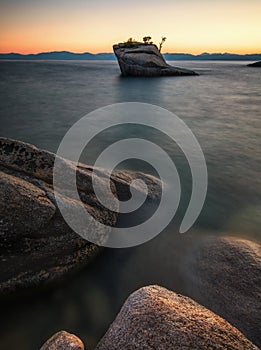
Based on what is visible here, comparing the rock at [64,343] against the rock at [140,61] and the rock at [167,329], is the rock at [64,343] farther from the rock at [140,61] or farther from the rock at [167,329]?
the rock at [140,61]

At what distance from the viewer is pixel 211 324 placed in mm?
2564

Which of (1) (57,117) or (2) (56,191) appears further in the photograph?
(1) (57,117)

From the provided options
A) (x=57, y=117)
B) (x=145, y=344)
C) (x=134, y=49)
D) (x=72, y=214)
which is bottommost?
(x=145, y=344)

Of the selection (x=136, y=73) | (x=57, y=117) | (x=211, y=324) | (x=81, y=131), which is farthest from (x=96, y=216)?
(x=136, y=73)

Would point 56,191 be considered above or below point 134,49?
below

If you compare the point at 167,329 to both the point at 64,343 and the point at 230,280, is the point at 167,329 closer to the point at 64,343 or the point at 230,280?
the point at 64,343

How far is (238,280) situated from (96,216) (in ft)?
9.39

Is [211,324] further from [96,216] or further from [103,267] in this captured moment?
[96,216]

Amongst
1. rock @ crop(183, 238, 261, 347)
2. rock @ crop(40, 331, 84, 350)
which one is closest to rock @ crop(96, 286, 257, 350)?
rock @ crop(40, 331, 84, 350)

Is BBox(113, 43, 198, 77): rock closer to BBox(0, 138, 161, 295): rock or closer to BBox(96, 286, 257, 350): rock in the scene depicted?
BBox(0, 138, 161, 295): rock

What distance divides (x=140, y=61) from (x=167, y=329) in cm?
4602

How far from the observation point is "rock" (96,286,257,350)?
2.36 meters

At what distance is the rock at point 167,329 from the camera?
2359 millimetres

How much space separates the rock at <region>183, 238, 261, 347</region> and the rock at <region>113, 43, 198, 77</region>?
43.5 m
